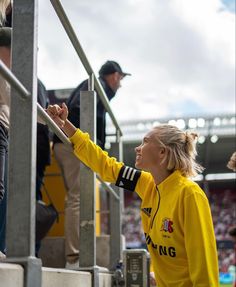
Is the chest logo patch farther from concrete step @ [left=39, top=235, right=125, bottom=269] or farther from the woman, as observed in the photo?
concrete step @ [left=39, top=235, right=125, bottom=269]

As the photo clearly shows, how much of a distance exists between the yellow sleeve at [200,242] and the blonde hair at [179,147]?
250 mm

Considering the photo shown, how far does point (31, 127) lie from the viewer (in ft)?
4.81

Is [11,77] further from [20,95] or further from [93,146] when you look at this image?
[93,146]

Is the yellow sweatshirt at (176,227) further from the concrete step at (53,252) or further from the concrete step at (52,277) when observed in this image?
the concrete step at (53,252)

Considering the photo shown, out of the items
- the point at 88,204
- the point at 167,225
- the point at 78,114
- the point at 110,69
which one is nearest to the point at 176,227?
the point at 167,225

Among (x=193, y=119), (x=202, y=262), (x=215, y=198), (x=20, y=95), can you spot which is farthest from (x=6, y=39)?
(x=215, y=198)

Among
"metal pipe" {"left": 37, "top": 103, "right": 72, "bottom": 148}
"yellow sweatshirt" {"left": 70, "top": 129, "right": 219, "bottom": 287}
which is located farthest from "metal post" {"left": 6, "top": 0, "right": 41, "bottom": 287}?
"yellow sweatshirt" {"left": 70, "top": 129, "right": 219, "bottom": 287}

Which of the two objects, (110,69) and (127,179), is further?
(110,69)

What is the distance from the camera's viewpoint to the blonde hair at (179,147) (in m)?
2.30

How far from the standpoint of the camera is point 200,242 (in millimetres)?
1942

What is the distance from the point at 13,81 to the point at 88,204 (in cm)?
111

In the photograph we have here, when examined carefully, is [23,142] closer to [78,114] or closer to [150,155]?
[150,155]

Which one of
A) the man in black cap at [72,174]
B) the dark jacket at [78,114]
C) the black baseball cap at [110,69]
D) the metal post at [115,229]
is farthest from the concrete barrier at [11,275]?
the black baseball cap at [110,69]

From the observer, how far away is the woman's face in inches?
90.8
